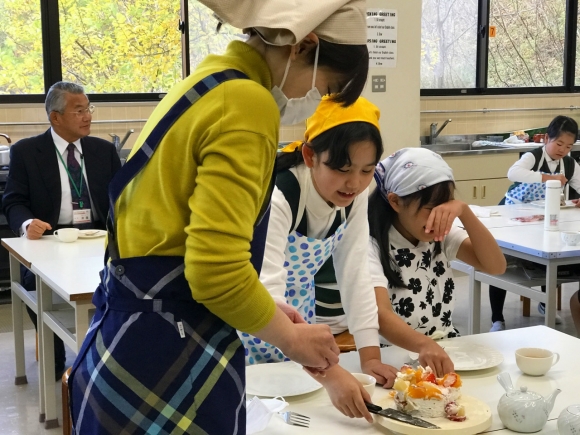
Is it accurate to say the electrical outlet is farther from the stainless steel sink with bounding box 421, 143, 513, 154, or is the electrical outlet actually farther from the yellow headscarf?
the yellow headscarf

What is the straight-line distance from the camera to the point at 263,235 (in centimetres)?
117

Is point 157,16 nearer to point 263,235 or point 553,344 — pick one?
point 553,344

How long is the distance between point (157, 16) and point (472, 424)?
486cm

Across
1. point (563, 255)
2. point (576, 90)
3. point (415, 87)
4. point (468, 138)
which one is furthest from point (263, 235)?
point (576, 90)

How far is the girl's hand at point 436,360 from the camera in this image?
175 cm

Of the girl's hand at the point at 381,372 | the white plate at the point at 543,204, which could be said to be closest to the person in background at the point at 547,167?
the white plate at the point at 543,204

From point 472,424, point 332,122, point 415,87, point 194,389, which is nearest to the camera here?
point 194,389

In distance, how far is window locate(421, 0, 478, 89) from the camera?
680 cm

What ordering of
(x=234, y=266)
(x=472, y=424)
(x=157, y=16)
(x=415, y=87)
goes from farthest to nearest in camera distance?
(x=157, y=16)
(x=415, y=87)
(x=472, y=424)
(x=234, y=266)

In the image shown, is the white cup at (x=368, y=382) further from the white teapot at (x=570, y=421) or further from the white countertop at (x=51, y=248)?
the white countertop at (x=51, y=248)

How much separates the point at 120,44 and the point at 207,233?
487cm

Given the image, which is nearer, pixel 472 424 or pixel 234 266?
pixel 234 266

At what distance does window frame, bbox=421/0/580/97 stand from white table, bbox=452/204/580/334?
3.19m

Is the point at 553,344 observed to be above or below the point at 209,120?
below
